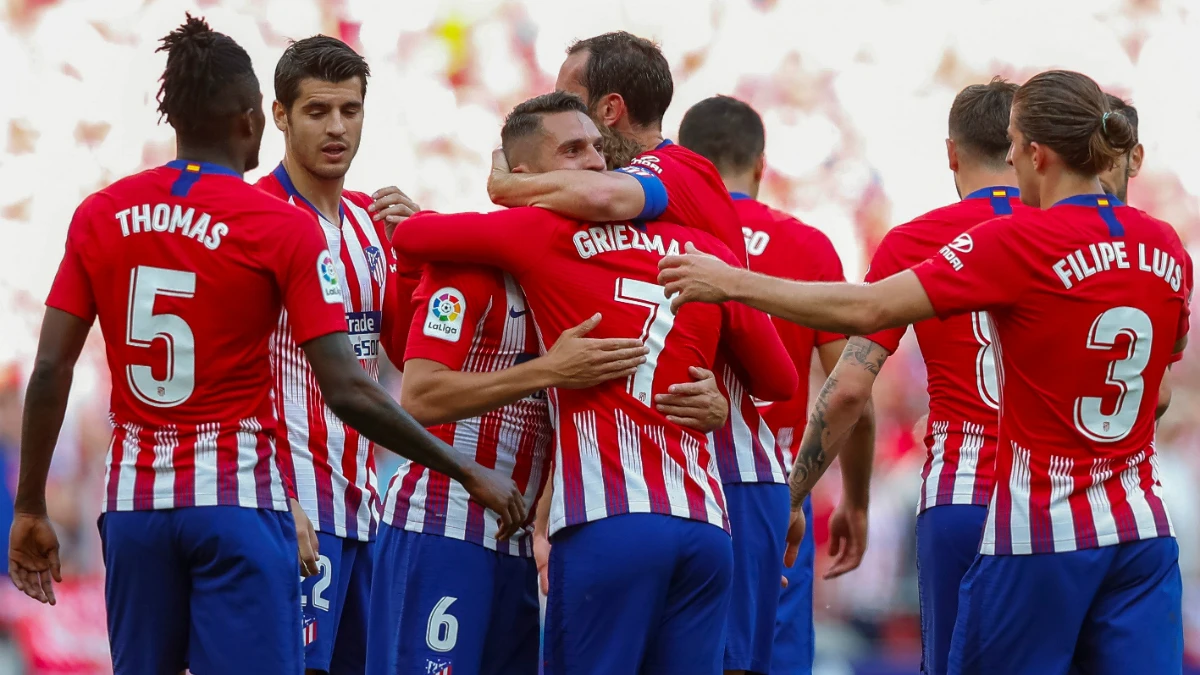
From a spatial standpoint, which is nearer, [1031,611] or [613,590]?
[613,590]

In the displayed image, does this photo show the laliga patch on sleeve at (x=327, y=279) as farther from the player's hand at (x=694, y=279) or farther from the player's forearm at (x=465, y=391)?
the player's hand at (x=694, y=279)

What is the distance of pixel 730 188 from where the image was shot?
600 cm

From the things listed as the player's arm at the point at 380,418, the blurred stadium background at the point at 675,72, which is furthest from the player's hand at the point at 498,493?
the blurred stadium background at the point at 675,72

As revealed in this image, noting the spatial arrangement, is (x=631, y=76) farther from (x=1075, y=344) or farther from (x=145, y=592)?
(x=145, y=592)

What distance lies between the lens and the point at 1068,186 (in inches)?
150

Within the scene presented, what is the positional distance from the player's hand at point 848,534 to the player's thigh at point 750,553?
32.3 inches

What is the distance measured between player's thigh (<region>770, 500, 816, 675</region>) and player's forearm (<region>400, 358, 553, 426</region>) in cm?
232

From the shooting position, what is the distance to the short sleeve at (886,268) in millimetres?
4934

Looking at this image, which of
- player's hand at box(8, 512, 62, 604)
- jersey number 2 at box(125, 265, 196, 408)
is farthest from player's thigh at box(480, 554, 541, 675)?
player's hand at box(8, 512, 62, 604)

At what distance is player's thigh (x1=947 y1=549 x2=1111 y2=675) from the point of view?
370 cm

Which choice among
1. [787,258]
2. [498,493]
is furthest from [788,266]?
[498,493]

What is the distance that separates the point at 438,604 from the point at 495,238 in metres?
0.99

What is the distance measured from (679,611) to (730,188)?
2652 millimetres

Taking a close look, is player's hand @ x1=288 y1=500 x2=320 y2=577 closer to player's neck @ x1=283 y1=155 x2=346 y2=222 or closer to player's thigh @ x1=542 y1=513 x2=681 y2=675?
player's thigh @ x1=542 y1=513 x2=681 y2=675
